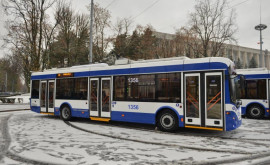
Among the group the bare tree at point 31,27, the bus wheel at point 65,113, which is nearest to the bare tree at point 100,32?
the bare tree at point 31,27

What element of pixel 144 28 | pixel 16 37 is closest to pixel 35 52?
pixel 16 37

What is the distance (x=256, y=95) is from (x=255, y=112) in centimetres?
102

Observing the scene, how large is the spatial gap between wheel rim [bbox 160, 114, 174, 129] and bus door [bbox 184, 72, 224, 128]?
25.9 inches

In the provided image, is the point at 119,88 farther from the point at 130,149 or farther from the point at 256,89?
the point at 256,89

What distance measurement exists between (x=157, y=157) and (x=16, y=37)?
2702 centimetres

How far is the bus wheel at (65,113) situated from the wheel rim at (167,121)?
575 centimetres

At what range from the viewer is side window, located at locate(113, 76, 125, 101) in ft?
33.5

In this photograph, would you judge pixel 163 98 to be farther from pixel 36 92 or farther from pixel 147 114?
pixel 36 92

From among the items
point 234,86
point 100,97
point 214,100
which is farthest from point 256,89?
point 100,97

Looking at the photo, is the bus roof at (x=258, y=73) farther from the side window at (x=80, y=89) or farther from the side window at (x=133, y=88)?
the side window at (x=80, y=89)

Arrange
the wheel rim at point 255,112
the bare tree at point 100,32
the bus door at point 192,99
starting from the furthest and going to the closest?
the bare tree at point 100,32, the wheel rim at point 255,112, the bus door at point 192,99

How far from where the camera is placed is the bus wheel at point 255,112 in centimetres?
1296

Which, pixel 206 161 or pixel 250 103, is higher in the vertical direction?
pixel 250 103

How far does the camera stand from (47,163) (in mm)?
4930
